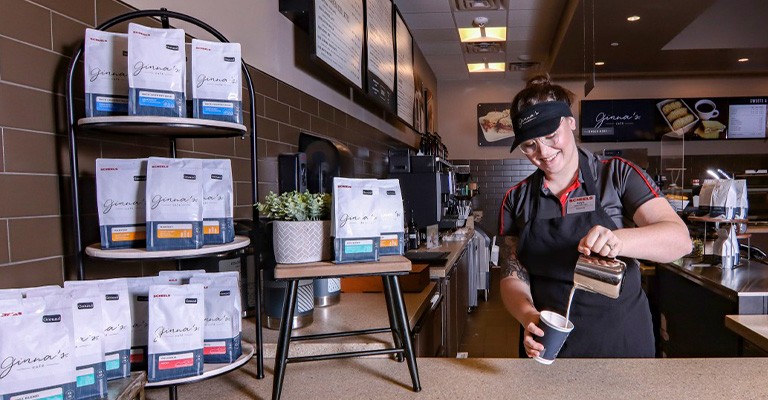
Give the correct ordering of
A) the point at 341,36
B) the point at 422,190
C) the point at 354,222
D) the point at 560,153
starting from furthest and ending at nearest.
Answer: the point at 422,190 → the point at 341,36 → the point at 560,153 → the point at 354,222

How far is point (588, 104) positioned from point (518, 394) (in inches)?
320

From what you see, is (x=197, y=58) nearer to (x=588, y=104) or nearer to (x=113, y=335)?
(x=113, y=335)

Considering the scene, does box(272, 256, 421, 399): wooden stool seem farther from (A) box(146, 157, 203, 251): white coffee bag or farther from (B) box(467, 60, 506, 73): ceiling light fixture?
(B) box(467, 60, 506, 73): ceiling light fixture

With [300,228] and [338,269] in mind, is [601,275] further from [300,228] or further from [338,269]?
[300,228]

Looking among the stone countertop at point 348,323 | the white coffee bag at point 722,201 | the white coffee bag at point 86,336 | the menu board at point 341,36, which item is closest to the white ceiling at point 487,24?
the menu board at point 341,36

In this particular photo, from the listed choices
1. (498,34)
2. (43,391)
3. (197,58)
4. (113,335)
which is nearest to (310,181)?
(197,58)

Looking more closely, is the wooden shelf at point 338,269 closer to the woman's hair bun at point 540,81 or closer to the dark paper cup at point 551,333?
the dark paper cup at point 551,333

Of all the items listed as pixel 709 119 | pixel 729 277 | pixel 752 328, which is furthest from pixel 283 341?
pixel 709 119

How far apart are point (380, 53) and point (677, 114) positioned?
625cm

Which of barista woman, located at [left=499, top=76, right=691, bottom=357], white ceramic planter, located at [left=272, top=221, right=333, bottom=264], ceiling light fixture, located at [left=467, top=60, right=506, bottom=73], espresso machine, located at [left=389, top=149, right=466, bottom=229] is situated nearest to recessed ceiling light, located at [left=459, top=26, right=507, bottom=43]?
ceiling light fixture, located at [left=467, top=60, right=506, bottom=73]

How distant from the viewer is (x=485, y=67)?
321 inches

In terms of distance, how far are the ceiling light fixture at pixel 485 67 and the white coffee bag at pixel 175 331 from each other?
7.27 metres

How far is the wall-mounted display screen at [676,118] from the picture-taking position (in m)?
→ 8.31

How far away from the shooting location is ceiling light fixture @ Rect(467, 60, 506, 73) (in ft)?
26.1
